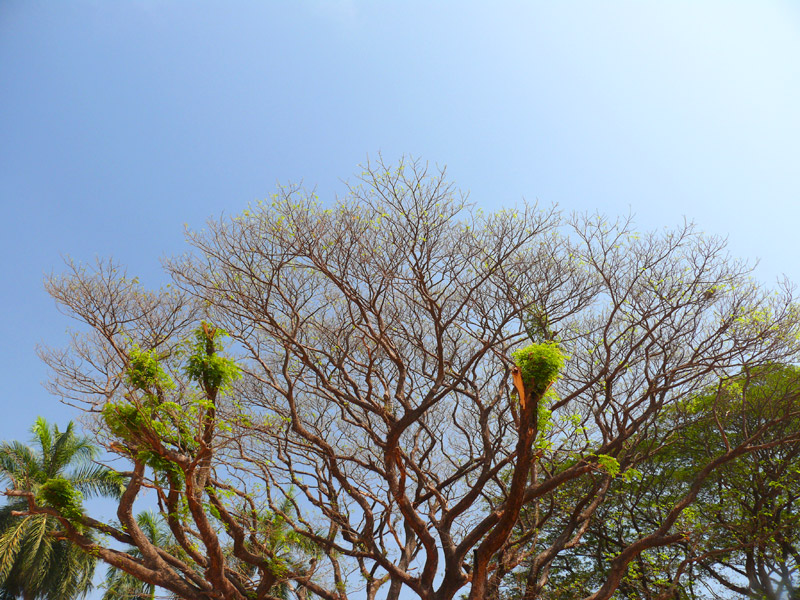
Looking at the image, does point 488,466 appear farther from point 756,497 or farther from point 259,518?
point 756,497

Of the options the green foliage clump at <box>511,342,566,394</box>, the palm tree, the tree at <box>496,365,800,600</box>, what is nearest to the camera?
the green foliage clump at <box>511,342,566,394</box>

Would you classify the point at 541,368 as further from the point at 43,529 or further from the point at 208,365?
the point at 43,529

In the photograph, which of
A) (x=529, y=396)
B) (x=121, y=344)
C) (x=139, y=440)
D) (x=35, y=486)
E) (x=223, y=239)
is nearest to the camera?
(x=529, y=396)

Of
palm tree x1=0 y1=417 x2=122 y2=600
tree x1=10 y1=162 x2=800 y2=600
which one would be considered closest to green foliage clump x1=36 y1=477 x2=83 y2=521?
tree x1=10 y1=162 x2=800 y2=600

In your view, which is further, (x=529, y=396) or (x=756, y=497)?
(x=756, y=497)

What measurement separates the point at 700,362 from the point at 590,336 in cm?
230

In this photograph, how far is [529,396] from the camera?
223 inches

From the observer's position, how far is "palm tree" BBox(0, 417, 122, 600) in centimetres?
1495

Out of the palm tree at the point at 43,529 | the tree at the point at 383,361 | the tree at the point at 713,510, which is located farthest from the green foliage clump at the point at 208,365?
the palm tree at the point at 43,529

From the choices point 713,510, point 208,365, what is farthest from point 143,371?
point 713,510

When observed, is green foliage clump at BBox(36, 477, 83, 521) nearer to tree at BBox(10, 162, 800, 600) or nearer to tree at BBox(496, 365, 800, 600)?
tree at BBox(10, 162, 800, 600)

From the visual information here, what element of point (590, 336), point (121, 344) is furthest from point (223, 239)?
point (590, 336)

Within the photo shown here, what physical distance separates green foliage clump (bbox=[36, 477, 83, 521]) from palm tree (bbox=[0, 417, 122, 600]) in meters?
6.38

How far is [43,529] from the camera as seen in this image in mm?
15008
